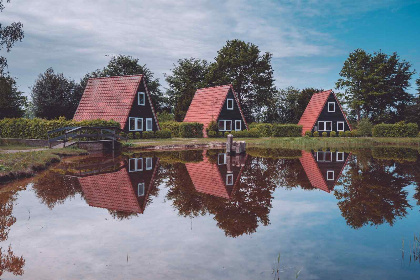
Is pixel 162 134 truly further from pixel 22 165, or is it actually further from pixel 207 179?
pixel 207 179

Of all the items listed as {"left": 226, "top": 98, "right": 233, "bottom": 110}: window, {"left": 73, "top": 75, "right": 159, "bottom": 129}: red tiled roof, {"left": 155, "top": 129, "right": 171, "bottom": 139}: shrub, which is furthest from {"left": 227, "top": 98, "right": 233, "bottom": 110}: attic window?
{"left": 73, "top": 75, "right": 159, "bottom": 129}: red tiled roof

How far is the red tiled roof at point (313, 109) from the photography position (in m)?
50.3

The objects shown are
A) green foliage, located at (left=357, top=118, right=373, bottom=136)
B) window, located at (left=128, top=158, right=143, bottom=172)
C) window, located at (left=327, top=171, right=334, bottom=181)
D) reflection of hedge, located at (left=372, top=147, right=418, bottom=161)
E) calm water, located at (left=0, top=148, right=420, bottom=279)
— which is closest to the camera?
calm water, located at (left=0, top=148, right=420, bottom=279)

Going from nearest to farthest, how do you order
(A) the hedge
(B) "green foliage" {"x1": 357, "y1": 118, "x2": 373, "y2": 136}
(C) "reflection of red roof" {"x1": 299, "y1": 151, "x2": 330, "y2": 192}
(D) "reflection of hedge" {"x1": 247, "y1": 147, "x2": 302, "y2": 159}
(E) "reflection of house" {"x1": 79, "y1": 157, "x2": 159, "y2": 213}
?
(E) "reflection of house" {"x1": 79, "y1": 157, "x2": 159, "y2": 213}, (C) "reflection of red roof" {"x1": 299, "y1": 151, "x2": 330, "y2": 192}, (D) "reflection of hedge" {"x1": 247, "y1": 147, "x2": 302, "y2": 159}, (A) the hedge, (B) "green foliage" {"x1": 357, "y1": 118, "x2": 373, "y2": 136}

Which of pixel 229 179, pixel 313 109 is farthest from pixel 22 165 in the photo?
pixel 313 109

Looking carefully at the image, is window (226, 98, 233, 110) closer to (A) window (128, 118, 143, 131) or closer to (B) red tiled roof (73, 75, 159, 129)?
(B) red tiled roof (73, 75, 159, 129)

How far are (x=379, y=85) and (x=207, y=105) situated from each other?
2996 cm

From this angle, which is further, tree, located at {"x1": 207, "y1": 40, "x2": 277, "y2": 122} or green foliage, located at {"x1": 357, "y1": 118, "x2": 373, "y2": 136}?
tree, located at {"x1": 207, "y1": 40, "x2": 277, "y2": 122}

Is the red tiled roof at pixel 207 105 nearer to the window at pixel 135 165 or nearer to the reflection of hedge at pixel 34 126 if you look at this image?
the reflection of hedge at pixel 34 126

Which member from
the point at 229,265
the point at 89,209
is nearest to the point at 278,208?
the point at 229,265

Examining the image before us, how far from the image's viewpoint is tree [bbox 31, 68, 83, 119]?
153 feet

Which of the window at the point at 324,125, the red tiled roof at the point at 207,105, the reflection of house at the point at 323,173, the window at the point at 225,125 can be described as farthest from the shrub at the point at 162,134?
the window at the point at 324,125

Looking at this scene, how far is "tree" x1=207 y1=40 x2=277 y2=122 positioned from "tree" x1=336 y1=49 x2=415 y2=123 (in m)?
13.9

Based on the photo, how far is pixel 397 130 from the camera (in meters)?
44.2
